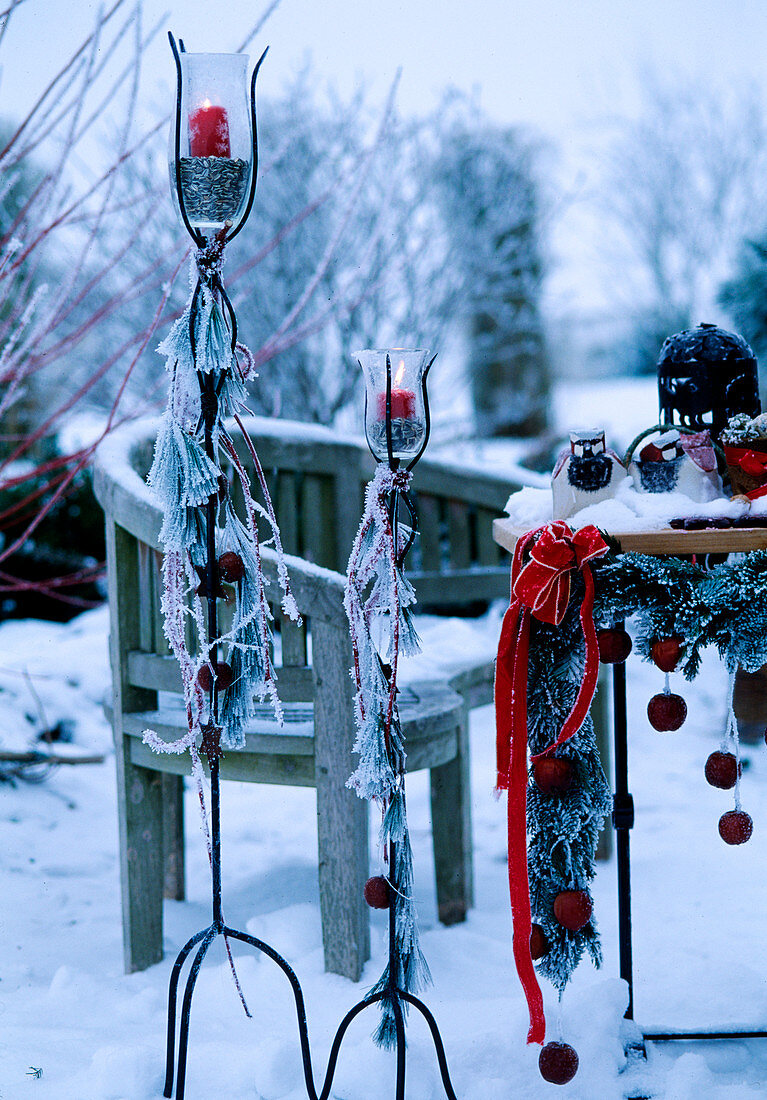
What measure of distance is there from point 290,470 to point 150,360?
2837 millimetres

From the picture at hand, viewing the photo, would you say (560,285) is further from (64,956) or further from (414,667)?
(64,956)

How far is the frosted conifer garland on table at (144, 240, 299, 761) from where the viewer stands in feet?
5.16

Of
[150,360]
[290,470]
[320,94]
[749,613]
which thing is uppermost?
[320,94]

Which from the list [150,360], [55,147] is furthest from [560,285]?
[55,147]

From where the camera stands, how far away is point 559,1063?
1.56m

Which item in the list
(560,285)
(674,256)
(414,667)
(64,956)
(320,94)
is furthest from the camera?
(674,256)

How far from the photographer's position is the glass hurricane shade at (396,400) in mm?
1560

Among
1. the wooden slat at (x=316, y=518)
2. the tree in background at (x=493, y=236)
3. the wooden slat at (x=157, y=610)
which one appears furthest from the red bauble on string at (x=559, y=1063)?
the tree in background at (x=493, y=236)

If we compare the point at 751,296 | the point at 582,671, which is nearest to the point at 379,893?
the point at 582,671

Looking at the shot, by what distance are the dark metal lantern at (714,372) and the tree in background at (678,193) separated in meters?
6.59

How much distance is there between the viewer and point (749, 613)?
1.54 m

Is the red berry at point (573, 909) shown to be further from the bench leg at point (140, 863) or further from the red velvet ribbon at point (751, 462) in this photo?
the bench leg at point (140, 863)

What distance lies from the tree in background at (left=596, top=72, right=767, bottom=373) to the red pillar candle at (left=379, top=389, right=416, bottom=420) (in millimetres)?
7026

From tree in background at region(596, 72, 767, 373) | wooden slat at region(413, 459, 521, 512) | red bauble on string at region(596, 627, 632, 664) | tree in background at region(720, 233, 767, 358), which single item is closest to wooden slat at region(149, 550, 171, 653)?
red bauble on string at region(596, 627, 632, 664)
